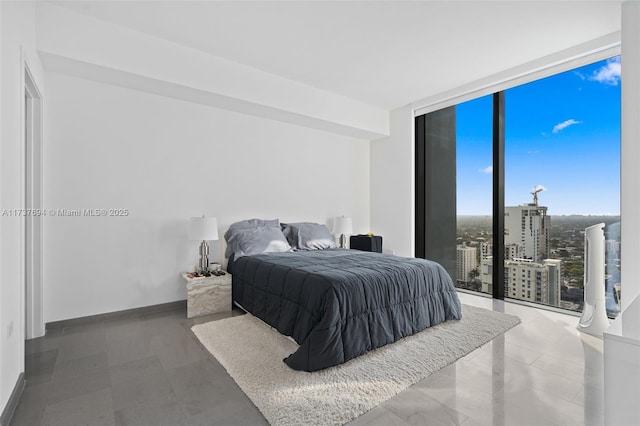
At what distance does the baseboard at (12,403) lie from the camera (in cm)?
173

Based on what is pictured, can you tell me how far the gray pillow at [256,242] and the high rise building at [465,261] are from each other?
8.52 ft

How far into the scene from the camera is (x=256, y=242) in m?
3.90

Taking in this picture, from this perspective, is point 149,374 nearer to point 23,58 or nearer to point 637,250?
point 23,58

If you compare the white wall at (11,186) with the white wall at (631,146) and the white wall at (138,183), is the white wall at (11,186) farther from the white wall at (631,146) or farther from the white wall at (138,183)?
the white wall at (631,146)

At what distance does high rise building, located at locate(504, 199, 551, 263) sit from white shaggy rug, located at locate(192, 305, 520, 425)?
1140 millimetres

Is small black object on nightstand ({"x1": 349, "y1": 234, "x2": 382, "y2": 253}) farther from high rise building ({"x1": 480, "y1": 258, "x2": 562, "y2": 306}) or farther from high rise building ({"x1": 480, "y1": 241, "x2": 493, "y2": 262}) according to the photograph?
high rise building ({"x1": 480, "y1": 258, "x2": 562, "y2": 306})

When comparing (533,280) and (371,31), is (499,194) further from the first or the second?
(371,31)

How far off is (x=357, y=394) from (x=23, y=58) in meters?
3.12

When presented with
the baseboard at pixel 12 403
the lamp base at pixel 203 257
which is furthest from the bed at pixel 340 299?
the baseboard at pixel 12 403

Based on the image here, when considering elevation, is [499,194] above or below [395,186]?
below

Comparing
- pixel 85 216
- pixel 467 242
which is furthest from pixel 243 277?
pixel 467 242

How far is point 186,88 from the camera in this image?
11.5 ft

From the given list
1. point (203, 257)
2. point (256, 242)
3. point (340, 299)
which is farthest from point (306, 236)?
point (340, 299)

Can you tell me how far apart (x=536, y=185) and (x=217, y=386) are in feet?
13.6
